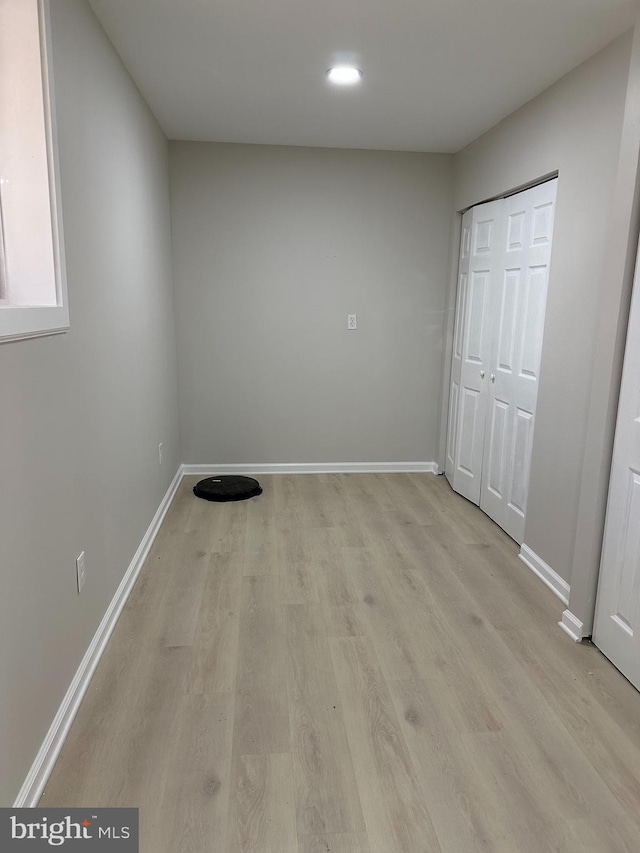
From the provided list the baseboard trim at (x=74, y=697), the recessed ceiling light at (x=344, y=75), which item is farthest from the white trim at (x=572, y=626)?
the recessed ceiling light at (x=344, y=75)

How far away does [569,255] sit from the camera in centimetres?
262

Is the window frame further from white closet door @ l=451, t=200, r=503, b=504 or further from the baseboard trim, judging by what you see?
white closet door @ l=451, t=200, r=503, b=504

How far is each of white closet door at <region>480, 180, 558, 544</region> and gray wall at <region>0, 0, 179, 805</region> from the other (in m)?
2.02

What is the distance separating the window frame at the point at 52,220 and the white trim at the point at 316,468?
2702mm

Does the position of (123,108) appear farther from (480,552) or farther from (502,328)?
(480,552)

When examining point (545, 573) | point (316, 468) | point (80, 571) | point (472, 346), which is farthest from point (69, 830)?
point (472, 346)

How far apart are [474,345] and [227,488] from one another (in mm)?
1914

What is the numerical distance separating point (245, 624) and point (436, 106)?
2.79 m

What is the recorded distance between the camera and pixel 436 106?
3141 mm

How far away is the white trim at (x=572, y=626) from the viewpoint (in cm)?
238

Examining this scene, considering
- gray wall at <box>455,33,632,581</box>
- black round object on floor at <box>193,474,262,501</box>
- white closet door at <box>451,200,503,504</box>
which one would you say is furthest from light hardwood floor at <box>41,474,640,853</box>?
white closet door at <box>451,200,503,504</box>

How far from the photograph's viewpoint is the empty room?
5.31ft

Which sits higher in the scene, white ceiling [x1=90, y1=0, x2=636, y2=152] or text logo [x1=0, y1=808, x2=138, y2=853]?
white ceiling [x1=90, y1=0, x2=636, y2=152]

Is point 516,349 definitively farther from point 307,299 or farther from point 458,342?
point 307,299
